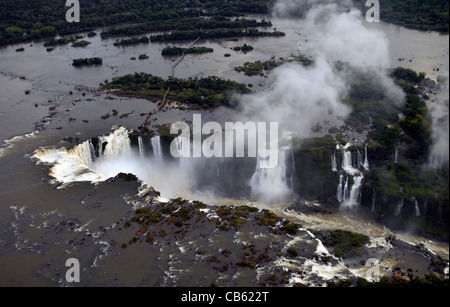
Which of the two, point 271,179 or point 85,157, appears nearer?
point 271,179

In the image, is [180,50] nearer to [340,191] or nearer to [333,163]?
[333,163]

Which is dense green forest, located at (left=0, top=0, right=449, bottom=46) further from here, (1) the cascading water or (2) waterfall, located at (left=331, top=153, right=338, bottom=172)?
(1) the cascading water

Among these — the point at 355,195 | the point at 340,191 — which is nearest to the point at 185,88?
the point at 340,191

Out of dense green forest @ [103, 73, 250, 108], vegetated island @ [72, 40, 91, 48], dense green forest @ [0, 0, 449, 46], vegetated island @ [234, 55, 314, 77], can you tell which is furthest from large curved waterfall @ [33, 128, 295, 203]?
dense green forest @ [0, 0, 449, 46]

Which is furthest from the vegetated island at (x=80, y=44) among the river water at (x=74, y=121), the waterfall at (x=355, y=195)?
the waterfall at (x=355, y=195)

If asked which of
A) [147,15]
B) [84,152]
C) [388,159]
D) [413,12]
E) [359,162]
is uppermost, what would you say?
[147,15]

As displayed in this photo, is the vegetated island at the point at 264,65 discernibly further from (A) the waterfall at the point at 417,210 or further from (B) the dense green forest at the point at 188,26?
(A) the waterfall at the point at 417,210

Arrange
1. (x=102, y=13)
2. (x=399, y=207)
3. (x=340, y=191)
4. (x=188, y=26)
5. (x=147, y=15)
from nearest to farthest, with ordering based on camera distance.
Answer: (x=399, y=207) < (x=340, y=191) < (x=188, y=26) < (x=147, y=15) < (x=102, y=13)
